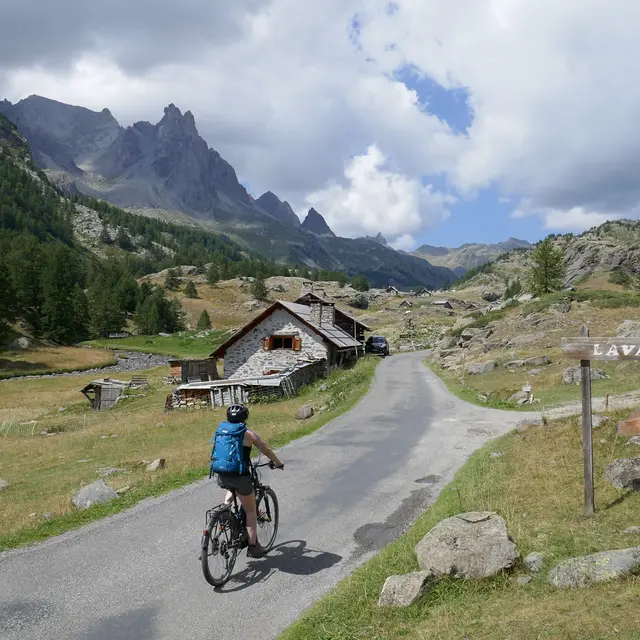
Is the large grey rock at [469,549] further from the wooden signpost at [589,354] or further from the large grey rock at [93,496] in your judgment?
the large grey rock at [93,496]

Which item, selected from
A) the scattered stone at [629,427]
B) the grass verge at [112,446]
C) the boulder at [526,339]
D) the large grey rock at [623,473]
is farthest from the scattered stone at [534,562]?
the boulder at [526,339]

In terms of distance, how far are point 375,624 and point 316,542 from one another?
3222mm

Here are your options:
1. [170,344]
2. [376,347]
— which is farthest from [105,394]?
[170,344]

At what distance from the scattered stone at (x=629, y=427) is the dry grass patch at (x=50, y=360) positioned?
7094 cm

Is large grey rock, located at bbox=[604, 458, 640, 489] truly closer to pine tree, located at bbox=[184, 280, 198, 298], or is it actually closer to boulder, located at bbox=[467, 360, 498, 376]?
boulder, located at bbox=[467, 360, 498, 376]

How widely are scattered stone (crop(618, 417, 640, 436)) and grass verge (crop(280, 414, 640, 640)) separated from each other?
2.23ft

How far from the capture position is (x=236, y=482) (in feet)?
26.0

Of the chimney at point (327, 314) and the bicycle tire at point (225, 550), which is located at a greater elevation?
the chimney at point (327, 314)

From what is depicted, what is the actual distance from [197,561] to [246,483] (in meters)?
1.99

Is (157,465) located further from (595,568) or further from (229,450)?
(595,568)

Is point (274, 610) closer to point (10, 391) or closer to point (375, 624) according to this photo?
point (375, 624)

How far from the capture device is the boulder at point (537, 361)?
34244mm

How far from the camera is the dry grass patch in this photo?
2766 inches

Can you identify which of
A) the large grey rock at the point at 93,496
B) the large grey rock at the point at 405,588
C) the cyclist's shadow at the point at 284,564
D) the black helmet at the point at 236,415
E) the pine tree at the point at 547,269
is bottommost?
the cyclist's shadow at the point at 284,564
